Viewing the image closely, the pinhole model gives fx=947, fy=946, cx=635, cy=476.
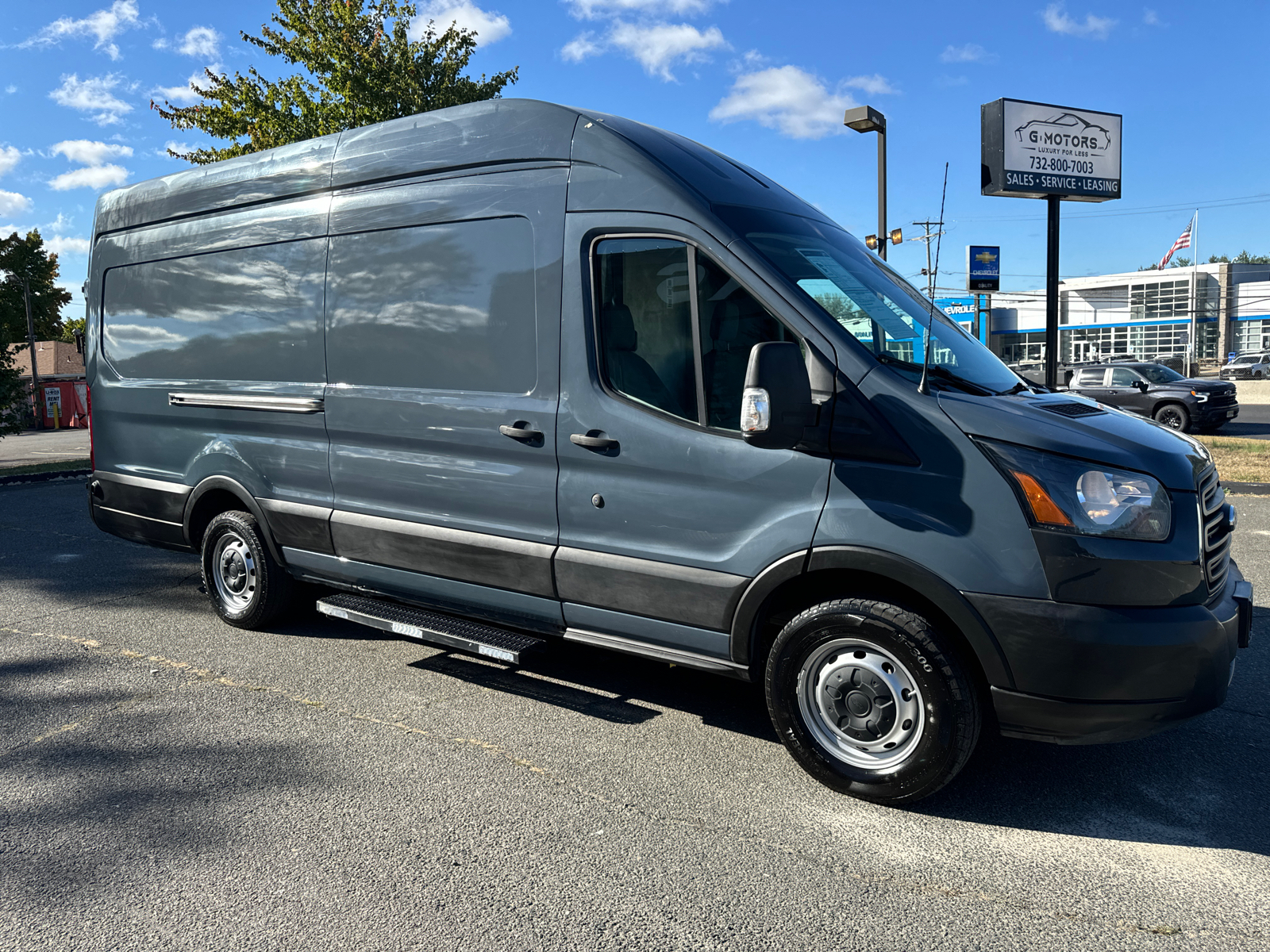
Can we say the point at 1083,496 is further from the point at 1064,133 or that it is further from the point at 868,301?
the point at 1064,133

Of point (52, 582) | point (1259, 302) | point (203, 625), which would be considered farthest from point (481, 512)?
point (1259, 302)

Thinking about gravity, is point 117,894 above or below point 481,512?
below

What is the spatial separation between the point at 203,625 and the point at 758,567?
3.96 meters

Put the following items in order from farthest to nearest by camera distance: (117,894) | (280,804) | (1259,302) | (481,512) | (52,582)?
(1259,302)
(52,582)
(481,512)
(280,804)
(117,894)

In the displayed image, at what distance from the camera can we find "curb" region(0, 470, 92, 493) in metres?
13.7

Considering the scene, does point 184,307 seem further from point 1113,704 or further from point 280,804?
point 1113,704

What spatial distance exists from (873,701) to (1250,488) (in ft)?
29.6

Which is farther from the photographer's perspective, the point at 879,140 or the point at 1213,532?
the point at 879,140

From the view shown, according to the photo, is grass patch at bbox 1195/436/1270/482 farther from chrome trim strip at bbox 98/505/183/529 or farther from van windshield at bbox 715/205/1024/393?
chrome trim strip at bbox 98/505/183/529

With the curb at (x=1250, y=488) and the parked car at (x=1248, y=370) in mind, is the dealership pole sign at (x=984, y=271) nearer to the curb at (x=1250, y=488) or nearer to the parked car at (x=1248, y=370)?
the curb at (x=1250, y=488)

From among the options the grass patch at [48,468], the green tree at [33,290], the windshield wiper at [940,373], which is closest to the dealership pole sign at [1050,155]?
the windshield wiper at [940,373]

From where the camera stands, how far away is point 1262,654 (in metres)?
4.94

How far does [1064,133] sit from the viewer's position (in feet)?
56.3

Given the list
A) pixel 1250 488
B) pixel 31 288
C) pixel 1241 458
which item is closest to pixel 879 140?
pixel 1241 458
